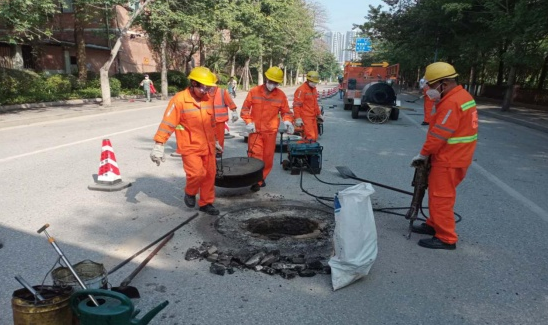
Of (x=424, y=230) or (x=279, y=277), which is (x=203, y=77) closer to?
(x=279, y=277)

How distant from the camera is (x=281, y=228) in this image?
4.60 m

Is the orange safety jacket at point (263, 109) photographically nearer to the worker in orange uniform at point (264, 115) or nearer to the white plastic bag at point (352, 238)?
the worker in orange uniform at point (264, 115)

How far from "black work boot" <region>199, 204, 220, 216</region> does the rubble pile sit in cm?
97

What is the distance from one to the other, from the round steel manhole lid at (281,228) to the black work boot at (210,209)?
13 cm

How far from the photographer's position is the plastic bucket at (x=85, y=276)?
8.11ft

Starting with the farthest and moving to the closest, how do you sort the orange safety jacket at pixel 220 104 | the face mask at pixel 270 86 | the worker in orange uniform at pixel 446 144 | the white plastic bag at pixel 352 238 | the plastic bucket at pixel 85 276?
the face mask at pixel 270 86 < the orange safety jacket at pixel 220 104 < the worker in orange uniform at pixel 446 144 < the white plastic bag at pixel 352 238 < the plastic bucket at pixel 85 276

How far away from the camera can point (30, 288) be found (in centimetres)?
218

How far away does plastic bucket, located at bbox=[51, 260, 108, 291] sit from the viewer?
2473 millimetres

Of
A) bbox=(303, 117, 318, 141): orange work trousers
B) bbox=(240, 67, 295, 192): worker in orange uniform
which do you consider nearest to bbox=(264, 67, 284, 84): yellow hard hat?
bbox=(240, 67, 295, 192): worker in orange uniform

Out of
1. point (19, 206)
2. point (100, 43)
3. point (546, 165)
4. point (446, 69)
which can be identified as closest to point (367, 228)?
point (446, 69)

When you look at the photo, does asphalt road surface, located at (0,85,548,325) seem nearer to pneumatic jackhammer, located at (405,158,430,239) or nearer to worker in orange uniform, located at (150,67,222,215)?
pneumatic jackhammer, located at (405,158,430,239)

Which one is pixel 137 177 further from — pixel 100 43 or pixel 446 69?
pixel 100 43

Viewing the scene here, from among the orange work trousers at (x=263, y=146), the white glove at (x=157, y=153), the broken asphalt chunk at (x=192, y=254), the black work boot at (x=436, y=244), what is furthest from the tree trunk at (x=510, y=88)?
the broken asphalt chunk at (x=192, y=254)

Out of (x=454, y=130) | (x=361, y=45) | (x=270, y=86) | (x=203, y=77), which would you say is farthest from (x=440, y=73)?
(x=361, y=45)
